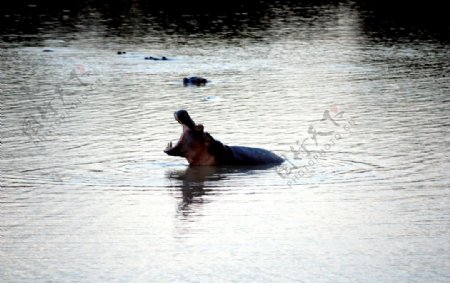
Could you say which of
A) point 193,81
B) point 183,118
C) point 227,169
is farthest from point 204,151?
point 193,81

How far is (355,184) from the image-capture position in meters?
11.9

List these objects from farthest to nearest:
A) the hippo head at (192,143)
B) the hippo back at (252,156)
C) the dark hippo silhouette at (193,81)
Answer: the dark hippo silhouette at (193,81) → the hippo back at (252,156) → the hippo head at (192,143)

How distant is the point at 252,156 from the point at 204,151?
0.50m

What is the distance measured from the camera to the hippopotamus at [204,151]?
41.9 feet

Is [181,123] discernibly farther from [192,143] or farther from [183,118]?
[192,143]

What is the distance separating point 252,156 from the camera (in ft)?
42.5

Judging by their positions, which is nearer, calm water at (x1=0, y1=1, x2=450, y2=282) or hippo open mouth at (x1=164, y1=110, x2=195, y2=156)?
calm water at (x1=0, y1=1, x2=450, y2=282)

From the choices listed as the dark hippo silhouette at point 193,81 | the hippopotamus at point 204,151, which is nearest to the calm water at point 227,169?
the hippopotamus at point 204,151

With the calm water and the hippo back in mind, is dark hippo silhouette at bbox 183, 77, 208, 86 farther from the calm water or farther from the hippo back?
the hippo back

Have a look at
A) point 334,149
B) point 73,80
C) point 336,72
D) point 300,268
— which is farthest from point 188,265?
point 336,72

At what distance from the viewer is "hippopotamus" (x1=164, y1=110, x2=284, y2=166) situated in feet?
41.9

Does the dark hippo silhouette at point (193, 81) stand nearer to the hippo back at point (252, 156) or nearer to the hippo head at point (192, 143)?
the hippo back at point (252, 156)

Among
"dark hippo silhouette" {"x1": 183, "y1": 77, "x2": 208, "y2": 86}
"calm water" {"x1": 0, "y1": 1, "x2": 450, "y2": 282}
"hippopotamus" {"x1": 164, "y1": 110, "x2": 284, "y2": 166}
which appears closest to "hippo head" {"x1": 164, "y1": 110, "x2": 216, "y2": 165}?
"hippopotamus" {"x1": 164, "y1": 110, "x2": 284, "y2": 166}

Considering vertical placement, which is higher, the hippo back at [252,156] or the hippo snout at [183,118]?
the hippo snout at [183,118]
